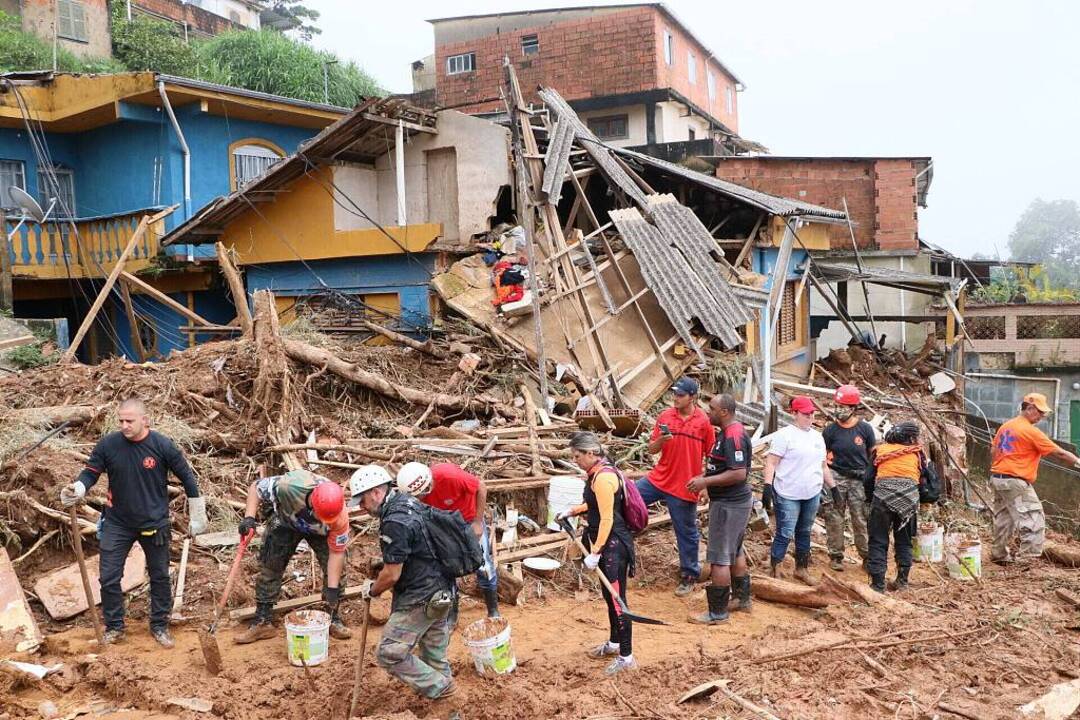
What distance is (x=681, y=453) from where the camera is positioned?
24.8ft

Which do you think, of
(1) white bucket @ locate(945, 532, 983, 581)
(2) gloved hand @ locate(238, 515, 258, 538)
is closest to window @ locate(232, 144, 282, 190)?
(2) gloved hand @ locate(238, 515, 258, 538)

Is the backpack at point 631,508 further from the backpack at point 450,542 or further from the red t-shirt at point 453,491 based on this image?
the backpack at point 450,542

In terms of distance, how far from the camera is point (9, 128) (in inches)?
738

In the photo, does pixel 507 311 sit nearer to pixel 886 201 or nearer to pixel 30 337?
pixel 30 337

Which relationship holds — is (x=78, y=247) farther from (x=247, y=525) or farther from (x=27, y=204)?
(x=247, y=525)

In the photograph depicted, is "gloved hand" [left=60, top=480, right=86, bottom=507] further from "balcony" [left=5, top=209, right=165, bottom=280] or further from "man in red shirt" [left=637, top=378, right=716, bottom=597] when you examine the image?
"balcony" [left=5, top=209, right=165, bottom=280]

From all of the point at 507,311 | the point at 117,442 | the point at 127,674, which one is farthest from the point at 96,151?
the point at 127,674

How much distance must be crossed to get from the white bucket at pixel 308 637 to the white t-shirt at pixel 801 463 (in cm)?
413

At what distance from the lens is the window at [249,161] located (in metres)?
19.2

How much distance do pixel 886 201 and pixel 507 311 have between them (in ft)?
54.5

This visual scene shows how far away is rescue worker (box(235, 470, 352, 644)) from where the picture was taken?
6.06m

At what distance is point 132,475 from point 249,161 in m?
14.3

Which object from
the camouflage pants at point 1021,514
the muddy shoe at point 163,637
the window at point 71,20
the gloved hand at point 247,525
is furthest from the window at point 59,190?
the camouflage pants at point 1021,514

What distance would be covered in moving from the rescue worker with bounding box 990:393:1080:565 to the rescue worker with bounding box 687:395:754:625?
323 cm
